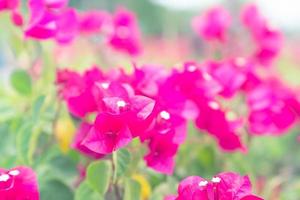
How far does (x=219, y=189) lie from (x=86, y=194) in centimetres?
27

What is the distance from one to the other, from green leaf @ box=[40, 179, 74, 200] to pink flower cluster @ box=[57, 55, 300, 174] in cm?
7

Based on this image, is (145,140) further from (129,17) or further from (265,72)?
(265,72)

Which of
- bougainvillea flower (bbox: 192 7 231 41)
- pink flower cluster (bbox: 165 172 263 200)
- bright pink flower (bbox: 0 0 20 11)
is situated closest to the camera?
pink flower cluster (bbox: 165 172 263 200)

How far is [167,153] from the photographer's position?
33.1 inches

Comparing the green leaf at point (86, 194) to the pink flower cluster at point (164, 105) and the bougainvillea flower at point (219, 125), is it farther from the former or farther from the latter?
the bougainvillea flower at point (219, 125)

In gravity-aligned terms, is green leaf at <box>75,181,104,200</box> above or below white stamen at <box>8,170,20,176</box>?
below

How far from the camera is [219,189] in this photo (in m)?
0.68

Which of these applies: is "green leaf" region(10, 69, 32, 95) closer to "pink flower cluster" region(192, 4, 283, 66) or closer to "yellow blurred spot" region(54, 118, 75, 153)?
"yellow blurred spot" region(54, 118, 75, 153)

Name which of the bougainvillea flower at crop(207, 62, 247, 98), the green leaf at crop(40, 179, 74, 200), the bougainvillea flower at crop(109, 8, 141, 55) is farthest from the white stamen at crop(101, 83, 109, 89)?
the bougainvillea flower at crop(109, 8, 141, 55)

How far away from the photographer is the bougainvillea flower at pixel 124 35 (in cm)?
133

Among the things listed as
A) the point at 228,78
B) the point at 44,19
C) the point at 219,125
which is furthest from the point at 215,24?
the point at 44,19

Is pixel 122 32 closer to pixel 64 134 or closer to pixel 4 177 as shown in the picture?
pixel 64 134

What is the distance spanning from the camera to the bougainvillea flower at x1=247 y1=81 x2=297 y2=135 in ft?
3.66

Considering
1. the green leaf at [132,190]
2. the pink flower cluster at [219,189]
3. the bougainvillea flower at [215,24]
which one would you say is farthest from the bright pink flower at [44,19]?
the bougainvillea flower at [215,24]
